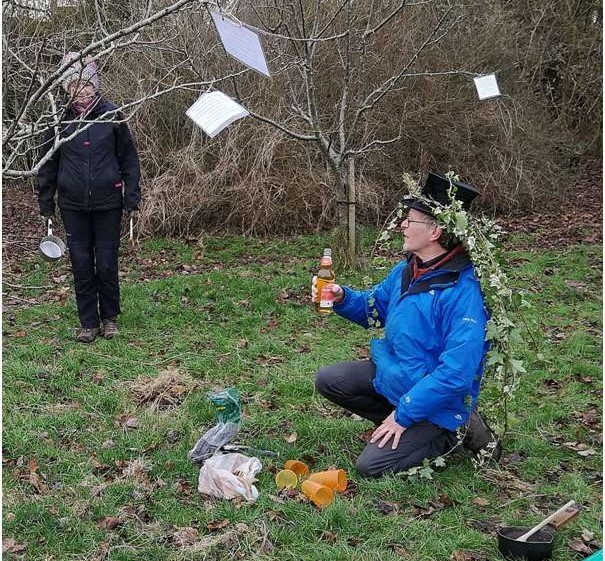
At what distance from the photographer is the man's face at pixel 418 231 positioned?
3375 mm

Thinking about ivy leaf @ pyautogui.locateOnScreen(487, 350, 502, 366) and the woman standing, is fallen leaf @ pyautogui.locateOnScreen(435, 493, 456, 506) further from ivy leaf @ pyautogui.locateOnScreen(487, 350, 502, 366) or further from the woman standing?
the woman standing

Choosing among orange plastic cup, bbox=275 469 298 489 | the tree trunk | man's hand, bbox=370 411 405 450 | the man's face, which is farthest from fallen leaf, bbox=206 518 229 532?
the tree trunk

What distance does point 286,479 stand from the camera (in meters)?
3.42

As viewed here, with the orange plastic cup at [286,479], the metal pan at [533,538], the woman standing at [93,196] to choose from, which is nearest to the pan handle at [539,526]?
the metal pan at [533,538]

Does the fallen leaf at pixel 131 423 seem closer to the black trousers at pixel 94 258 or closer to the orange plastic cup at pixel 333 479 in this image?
the orange plastic cup at pixel 333 479

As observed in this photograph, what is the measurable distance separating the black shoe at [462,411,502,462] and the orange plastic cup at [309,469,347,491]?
670 mm

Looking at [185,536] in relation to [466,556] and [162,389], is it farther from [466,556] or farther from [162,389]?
[162,389]

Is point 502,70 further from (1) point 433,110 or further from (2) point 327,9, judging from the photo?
(2) point 327,9

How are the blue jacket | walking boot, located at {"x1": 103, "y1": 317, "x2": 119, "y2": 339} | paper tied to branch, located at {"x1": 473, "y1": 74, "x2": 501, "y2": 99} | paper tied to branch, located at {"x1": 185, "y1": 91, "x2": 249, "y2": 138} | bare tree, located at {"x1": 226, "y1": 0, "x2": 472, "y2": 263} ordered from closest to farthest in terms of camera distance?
1. the blue jacket
2. paper tied to branch, located at {"x1": 185, "y1": 91, "x2": 249, "y2": 138}
3. walking boot, located at {"x1": 103, "y1": 317, "x2": 119, "y2": 339}
4. paper tied to branch, located at {"x1": 473, "y1": 74, "x2": 501, "y2": 99}
5. bare tree, located at {"x1": 226, "y1": 0, "x2": 472, "y2": 263}

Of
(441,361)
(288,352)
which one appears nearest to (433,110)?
(288,352)

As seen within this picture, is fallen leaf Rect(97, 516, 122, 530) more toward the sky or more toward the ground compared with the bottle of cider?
more toward the ground

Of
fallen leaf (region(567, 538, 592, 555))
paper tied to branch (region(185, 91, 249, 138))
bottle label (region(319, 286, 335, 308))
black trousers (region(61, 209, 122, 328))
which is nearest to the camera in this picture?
fallen leaf (region(567, 538, 592, 555))

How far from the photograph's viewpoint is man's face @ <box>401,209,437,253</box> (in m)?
3.38

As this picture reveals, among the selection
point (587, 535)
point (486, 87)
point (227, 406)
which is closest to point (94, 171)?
point (227, 406)
